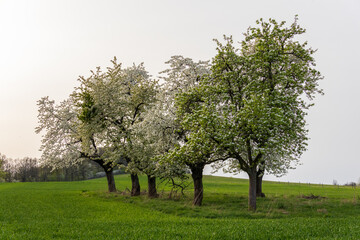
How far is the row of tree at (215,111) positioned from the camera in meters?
24.4

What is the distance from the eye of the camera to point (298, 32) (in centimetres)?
2827

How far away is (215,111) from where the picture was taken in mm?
25234

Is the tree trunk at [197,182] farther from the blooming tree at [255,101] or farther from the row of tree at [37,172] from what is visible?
the row of tree at [37,172]

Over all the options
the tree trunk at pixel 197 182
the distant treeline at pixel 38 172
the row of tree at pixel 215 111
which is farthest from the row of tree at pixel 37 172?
the tree trunk at pixel 197 182

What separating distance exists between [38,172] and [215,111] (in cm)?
14683

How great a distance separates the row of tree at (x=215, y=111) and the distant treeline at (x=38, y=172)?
101 m

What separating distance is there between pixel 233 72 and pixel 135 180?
75.5 feet

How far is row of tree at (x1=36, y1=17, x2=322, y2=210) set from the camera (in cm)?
2441

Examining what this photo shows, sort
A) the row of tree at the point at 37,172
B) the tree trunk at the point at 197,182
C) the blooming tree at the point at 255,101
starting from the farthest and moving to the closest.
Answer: the row of tree at the point at 37,172 < the tree trunk at the point at 197,182 < the blooming tree at the point at 255,101

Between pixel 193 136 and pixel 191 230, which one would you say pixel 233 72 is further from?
pixel 191 230

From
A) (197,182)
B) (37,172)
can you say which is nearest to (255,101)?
(197,182)

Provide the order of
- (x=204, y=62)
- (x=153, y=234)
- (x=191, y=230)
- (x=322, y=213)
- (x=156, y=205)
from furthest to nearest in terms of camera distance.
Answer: (x=204, y=62), (x=156, y=205), (x=322, y=213), (x=191, y=230), (x=153, y=234)

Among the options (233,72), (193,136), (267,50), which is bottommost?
(193,136)

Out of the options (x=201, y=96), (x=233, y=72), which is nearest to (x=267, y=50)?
(x=233, y=72)
